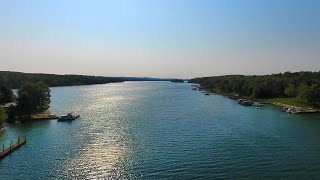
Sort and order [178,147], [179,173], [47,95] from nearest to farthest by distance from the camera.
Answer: [179,173] < [178,147] < [47,95]

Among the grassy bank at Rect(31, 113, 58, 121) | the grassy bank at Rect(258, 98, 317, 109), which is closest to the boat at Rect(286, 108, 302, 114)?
the grassy bank at Rect(258, 98, 317, 109)

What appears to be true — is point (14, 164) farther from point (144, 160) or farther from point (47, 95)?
point (47, 95)

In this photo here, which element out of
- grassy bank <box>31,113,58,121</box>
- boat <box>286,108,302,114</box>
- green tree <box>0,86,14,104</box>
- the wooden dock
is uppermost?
green tree <box>0,86,14,104</box>

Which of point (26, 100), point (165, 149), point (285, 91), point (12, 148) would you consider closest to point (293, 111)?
point (285, 91)

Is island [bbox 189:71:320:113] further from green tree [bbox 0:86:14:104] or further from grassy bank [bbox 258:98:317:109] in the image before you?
green tree [bbox 0:86:14:104]

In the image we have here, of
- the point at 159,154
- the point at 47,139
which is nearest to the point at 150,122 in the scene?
the point at 47,139

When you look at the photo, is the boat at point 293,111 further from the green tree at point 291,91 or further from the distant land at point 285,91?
the green tree at point 291,91
